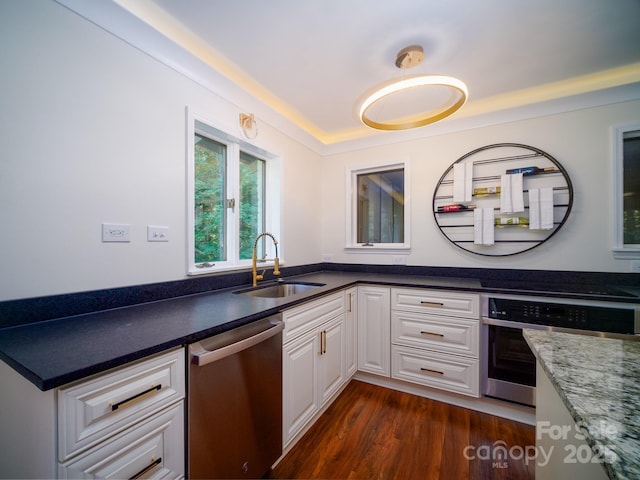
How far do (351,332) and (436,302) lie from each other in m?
0.77

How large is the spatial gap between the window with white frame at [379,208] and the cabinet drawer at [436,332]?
84 cm

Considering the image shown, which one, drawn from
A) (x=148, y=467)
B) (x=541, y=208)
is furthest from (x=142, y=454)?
(x=541, y=208)

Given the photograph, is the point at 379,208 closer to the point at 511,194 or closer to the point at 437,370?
the point at 511,194

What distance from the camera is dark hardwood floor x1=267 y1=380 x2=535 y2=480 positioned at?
4.61 ft

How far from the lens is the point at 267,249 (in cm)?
244

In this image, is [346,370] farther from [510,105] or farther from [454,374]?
[510,105]

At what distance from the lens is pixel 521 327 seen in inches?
69.9

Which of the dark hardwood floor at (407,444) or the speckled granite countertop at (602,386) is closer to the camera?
the speckled granite countertop at (602,386)

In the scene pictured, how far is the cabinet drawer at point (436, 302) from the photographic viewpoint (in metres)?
1.94

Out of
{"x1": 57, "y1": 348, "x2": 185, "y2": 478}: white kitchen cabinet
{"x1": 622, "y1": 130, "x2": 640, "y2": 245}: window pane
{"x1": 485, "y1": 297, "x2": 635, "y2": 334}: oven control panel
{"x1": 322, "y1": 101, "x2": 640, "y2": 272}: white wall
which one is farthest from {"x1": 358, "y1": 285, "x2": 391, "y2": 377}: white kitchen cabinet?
{"x1": 622, "y1": 130, "x2": 640, "y2": 245}: window pane

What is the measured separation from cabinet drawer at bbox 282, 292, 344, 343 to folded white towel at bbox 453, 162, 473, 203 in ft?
4.81

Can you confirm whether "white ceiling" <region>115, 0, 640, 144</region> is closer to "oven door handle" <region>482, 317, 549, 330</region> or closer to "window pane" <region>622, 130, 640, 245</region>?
"window pane" <region>622, 130, 640, 245</region>

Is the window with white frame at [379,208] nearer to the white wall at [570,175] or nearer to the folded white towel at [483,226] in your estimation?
the white wall at [570,175]

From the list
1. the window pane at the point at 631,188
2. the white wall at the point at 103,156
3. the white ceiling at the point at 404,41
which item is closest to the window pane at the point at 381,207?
the white ceiling at the point at 404,41
